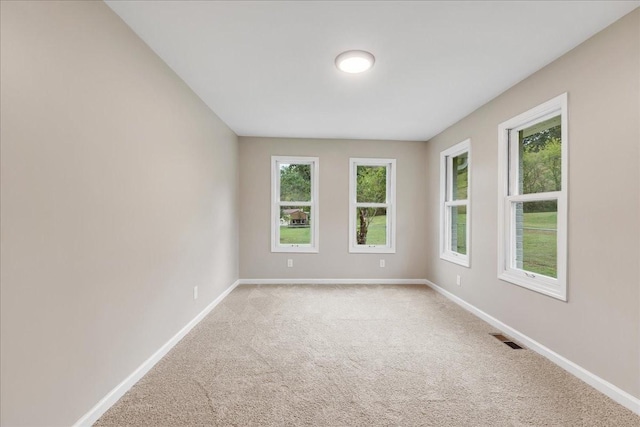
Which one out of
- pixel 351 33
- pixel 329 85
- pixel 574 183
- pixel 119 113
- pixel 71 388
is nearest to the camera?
pixel 71 388

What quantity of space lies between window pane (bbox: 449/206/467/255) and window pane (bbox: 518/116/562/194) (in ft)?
3.69

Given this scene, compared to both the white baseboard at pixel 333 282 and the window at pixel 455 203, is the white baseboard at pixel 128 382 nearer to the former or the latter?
the white baseboard at pixel 333 282

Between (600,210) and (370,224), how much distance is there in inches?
127

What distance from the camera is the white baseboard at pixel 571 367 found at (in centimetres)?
179

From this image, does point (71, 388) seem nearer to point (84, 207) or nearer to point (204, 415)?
point (204, 415)

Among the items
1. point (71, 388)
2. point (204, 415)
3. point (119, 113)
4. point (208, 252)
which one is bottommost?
point (204, 415)

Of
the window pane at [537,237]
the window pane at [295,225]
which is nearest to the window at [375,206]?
the window pane at [295,225]

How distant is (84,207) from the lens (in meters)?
1.58

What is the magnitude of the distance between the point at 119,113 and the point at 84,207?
659 mm

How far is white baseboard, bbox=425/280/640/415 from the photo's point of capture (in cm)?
179

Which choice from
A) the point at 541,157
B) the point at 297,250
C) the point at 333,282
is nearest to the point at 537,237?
the point at 541,157

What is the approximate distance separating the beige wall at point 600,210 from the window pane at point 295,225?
308 cm

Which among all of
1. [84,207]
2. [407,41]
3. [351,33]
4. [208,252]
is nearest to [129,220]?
[84,207]

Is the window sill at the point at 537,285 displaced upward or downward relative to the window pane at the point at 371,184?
downward
